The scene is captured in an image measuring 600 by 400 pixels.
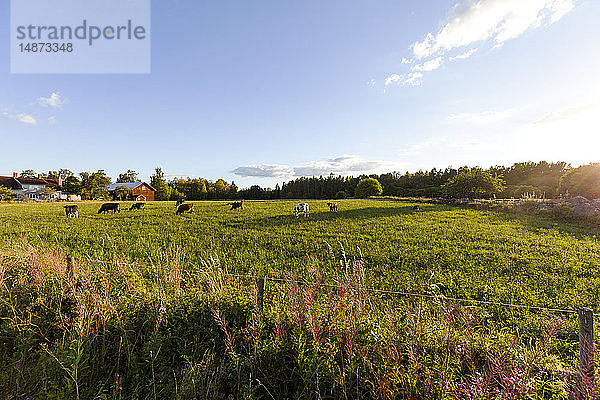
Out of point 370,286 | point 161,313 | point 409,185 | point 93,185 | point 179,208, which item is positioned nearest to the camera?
point 161,313

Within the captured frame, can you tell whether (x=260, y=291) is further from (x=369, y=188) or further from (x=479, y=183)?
(x=369, y=188)

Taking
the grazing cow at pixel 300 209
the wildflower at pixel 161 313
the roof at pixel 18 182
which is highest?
the roof at pixel 18 182

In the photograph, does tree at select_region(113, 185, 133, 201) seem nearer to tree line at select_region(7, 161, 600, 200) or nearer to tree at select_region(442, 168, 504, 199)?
tree line at select_region(7, 161, 600, 200)

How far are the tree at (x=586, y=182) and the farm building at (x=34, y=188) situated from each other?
91.3 meters

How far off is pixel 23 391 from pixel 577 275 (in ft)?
34.1

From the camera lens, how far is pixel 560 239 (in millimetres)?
10383

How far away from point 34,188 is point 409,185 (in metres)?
114

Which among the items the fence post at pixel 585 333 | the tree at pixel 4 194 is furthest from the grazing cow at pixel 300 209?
the tree at pixel 4 194

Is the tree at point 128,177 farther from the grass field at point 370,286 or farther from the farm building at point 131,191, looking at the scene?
the grass field at point 370,286

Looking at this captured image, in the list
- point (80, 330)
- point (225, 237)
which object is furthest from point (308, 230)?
point (80, 330)

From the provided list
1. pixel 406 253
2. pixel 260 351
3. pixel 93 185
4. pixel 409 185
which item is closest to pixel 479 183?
pixel 406 253

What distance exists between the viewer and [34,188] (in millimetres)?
67875

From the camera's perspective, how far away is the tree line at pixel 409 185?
33.8 m

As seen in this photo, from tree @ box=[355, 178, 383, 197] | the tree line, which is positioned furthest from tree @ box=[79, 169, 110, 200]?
tree @ box=[355, 178, 383, 197]
